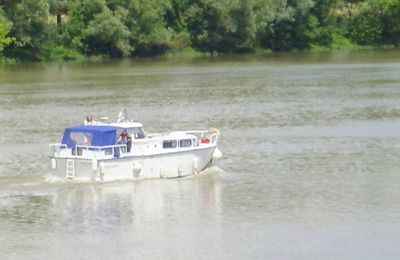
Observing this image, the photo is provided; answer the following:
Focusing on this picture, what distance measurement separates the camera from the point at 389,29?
12762 centimetres

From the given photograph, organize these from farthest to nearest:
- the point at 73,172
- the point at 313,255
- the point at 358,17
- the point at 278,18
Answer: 1. the point at 358,17
2. the point at 278,18
3. the point at 73,172
4. the point at 313,255

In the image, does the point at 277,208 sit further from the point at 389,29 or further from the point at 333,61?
the point at 389,29

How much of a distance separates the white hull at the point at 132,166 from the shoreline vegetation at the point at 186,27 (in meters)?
59.1

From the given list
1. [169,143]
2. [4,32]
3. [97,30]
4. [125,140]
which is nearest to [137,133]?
[125,140]

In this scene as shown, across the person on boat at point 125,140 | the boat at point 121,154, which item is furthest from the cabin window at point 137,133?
the person on boat at point 125,140

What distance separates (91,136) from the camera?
3756 cm

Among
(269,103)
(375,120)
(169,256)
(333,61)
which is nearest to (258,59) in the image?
(333,61)

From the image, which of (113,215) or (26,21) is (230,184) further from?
(26,21)

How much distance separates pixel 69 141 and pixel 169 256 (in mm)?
10849

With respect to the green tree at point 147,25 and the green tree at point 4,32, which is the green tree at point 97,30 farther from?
the green tree at point 4,32

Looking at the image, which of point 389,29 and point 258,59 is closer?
point 258,59

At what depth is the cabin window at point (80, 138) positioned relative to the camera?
3753cm

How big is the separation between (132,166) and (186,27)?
78.7 metres

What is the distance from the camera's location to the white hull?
36594mm
